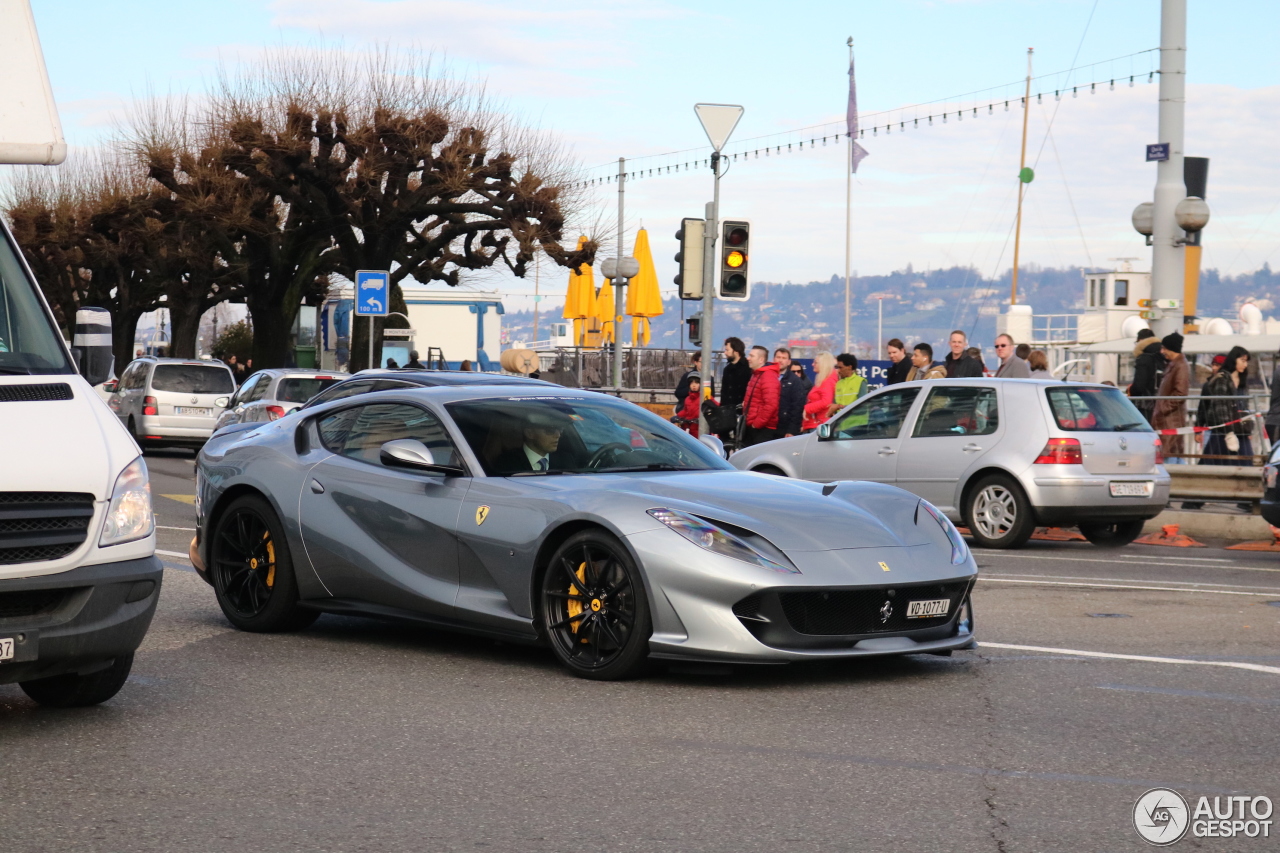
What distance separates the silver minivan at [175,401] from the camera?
90.1 ft

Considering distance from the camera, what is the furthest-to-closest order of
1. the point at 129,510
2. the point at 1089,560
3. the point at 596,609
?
the point at 1089,560
the point at 596,609
the point at 129,510

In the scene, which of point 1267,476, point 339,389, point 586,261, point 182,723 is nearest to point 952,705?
point 182,723

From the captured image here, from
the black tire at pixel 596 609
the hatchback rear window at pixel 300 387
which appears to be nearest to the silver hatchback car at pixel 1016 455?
the black tire at pixel 596 609

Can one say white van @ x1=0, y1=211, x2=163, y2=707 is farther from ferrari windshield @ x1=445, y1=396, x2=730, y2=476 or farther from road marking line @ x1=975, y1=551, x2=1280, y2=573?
road marking line @ x1=975, y1=551, x2=1280, y2=573

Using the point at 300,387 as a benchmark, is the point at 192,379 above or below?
below

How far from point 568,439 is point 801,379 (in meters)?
12.6

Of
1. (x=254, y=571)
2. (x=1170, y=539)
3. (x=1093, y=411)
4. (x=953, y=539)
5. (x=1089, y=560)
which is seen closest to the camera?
(x=953, y=539)

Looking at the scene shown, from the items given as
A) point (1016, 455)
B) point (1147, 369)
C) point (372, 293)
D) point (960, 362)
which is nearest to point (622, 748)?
point (1016, 455)

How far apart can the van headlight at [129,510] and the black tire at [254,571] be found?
2.27 meters

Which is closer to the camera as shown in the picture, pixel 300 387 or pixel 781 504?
pixel 781 504

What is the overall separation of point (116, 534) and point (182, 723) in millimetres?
785

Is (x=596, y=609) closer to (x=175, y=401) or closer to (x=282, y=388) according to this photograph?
(x=282, y=388)

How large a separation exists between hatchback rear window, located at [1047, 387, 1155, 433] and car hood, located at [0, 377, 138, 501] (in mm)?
10153

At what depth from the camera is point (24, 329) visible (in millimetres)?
6574
